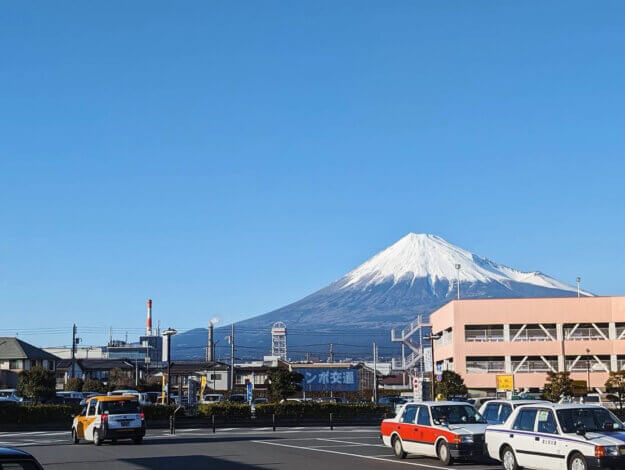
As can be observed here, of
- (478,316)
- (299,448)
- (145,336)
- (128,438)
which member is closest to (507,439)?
(299,448)

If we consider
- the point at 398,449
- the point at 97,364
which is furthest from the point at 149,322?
the point at 398,449

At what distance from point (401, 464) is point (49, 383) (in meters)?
50.8

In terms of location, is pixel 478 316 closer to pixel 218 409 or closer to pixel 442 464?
pixel 218 409

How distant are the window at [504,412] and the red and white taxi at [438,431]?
1202mm

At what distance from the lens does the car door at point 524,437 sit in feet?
62.9

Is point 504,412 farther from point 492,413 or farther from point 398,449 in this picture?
point 398,449

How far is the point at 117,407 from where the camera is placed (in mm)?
31953

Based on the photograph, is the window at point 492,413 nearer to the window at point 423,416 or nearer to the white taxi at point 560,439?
the window at point 423,416

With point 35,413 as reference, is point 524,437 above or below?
above

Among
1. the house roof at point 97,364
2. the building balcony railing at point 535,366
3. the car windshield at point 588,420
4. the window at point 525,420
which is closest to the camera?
the car windshield at point 588,420

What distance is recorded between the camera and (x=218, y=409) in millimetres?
51188

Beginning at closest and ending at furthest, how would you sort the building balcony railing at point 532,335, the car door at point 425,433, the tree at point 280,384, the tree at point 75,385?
the car door at point 425,433
the tree at point 280,384
the building balcony railing at point 532,335
the tree at point 75,385

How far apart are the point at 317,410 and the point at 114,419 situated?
22.9 meters

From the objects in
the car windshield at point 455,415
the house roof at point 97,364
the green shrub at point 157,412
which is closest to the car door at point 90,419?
the car windshield at point 455,415
